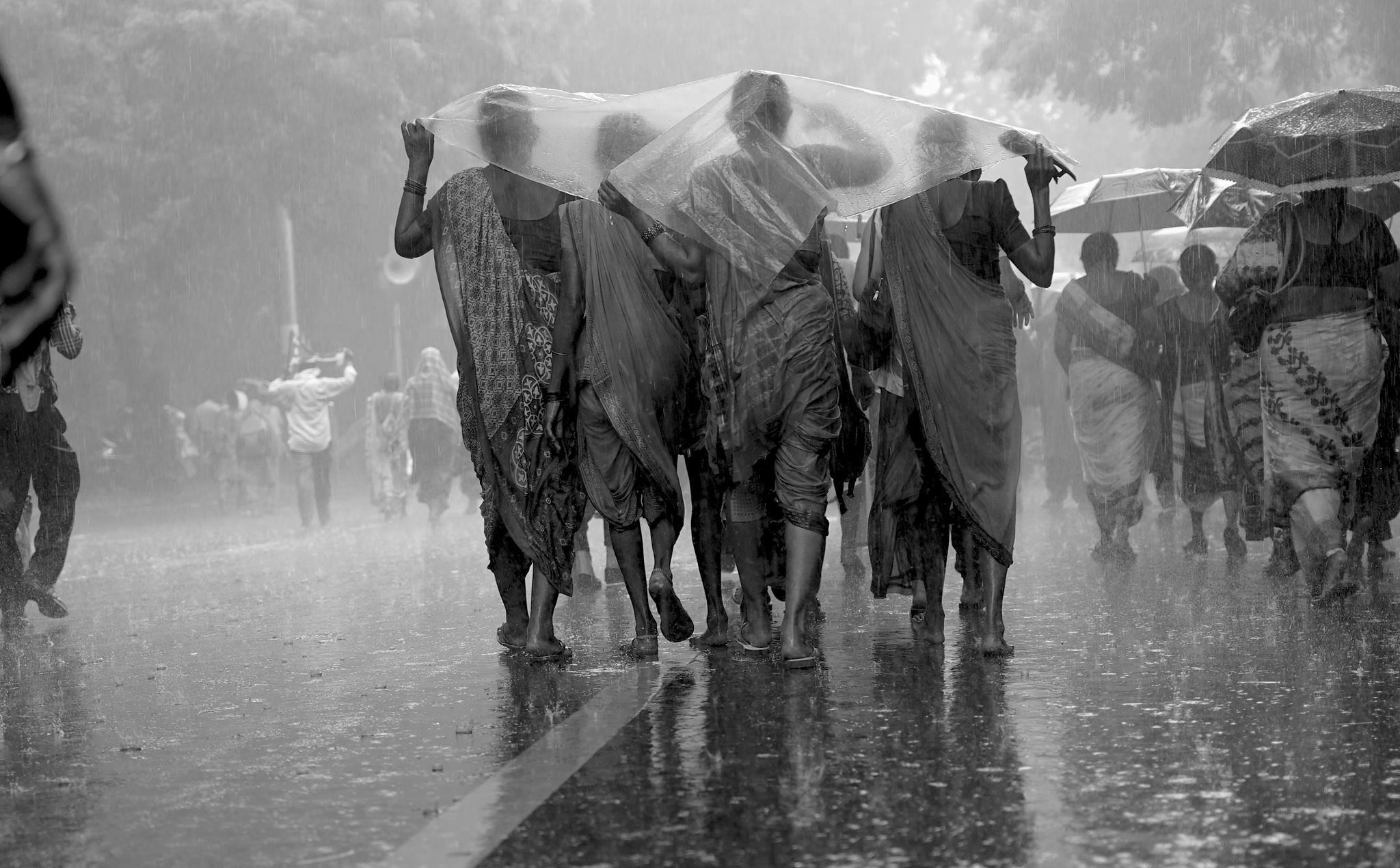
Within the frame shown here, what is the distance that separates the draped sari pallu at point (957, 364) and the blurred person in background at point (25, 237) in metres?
4.92

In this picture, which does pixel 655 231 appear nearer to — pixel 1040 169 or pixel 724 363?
pixel 724 363

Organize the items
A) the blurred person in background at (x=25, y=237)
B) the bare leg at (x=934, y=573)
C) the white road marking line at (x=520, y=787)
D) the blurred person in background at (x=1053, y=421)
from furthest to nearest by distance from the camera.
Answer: the blurred person in background at (x=1053, y=421) → the bare leg at (x=934, y=573) → the white road marking line at (x=520, y=787) → the blurred person in background at (x=25, y=237)

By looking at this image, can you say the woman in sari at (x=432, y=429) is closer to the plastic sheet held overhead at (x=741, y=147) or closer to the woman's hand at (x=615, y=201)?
the plastic sheet held overhead at (x=741, y=147)

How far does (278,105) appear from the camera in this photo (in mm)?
25750

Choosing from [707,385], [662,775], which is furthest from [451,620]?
[662,775]

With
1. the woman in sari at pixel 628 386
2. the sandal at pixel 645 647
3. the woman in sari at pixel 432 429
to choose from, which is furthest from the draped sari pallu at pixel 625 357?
the woman in sari at pixel 432 429

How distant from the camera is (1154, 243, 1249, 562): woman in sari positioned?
34.4ft

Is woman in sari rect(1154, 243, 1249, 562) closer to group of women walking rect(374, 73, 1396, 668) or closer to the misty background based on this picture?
group of women walking rect(374, 73, 1396, 668)

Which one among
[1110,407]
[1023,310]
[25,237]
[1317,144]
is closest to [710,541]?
[1023,310]

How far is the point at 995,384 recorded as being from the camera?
22.0 ft

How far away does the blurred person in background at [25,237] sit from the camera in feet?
6.41

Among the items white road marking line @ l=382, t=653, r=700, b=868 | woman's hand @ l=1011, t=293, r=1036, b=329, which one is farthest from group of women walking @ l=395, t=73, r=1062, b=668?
woman's hand @ l=1011, t=293, r=1036, b=329

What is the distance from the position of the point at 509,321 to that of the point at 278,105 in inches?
786

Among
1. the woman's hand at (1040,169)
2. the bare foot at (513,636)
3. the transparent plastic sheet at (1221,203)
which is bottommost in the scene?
the bare foot at (513,636)
